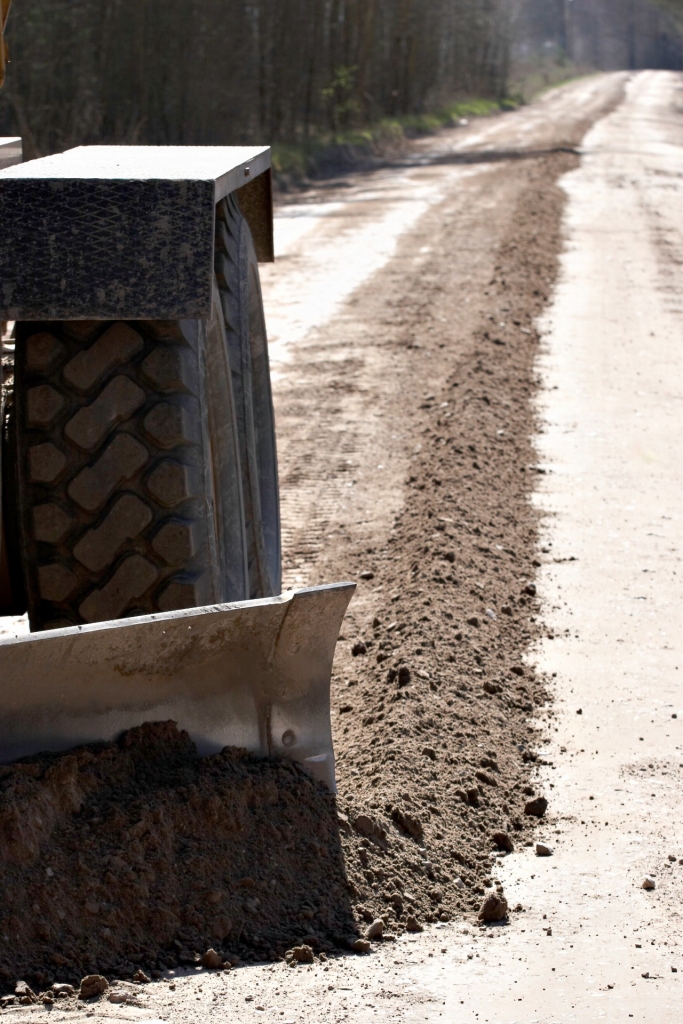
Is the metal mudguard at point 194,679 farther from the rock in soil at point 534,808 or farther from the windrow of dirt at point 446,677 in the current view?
the rock in soil at point 534,808

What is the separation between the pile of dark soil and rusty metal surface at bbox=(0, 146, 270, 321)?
2.97ft

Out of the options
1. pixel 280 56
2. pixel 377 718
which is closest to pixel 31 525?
pixel 377 718

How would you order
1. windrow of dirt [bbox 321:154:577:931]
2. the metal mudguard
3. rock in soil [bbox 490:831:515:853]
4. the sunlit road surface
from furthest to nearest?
the sunlit road surface → rock in soil [bbox 490:831:515:853] → windrow of dirt [bbox 321:154:577:931] → the metal mudguard

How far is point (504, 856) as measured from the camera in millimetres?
2844

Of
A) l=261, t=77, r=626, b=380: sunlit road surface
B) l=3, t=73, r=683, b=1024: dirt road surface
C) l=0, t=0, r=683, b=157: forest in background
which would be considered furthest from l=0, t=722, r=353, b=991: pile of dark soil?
l=0, t=0, r=683, b=157: forest in background

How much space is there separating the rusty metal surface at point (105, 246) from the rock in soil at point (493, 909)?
1373 mm

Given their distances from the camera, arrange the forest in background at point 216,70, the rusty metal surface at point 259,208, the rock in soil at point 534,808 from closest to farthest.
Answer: the rock in soil at point 534,808
the rusty metal surface at point 259,208
the forest in background at point 216,70

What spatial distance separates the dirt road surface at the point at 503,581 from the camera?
2.25 meters

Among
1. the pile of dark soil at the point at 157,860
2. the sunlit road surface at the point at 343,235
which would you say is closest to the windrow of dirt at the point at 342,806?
the pile of dark soil at the point at 157,860

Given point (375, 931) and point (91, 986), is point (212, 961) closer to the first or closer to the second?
point (91, 986)

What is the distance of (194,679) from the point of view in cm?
254

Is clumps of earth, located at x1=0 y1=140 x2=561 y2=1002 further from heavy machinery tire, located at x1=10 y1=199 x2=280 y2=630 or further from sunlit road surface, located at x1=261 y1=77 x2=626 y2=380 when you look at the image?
sunlit road surface, located at x1=261 y1=77 x2=626 y2=380

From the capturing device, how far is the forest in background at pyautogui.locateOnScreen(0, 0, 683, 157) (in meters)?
19.8

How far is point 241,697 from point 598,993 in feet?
3.00
